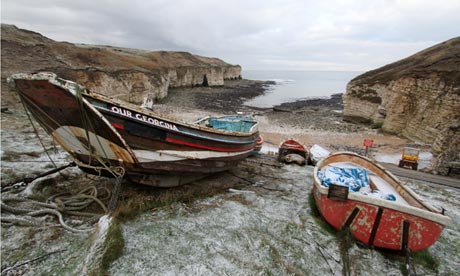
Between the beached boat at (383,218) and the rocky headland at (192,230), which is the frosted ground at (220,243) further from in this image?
the beached boat at (383,218)

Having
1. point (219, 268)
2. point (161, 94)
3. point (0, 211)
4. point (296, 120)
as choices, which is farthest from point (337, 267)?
point (161, 94)

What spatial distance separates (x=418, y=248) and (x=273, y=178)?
4.28m

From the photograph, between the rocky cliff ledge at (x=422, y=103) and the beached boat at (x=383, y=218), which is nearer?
the beached boat at (x=383, y=218)

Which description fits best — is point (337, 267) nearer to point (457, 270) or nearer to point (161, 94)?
point (457, 270)

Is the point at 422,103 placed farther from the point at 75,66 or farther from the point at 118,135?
the point at 75,66

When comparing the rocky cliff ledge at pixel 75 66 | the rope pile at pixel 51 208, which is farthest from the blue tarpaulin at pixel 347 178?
the rocky cliff ledge at pixel 75 66

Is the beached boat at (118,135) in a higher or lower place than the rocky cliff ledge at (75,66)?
lower

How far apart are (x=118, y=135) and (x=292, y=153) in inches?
297

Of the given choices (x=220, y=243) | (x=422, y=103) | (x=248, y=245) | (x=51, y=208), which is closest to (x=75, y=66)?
(x=51, y=208)

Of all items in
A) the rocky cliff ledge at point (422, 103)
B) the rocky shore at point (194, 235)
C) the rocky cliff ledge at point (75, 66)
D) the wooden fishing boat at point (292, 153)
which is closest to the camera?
the rocky shore at point (194, 235)

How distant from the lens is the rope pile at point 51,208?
4.57 m

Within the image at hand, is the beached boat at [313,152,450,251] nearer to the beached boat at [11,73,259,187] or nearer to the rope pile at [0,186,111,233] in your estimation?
the beached boat at [11,73,259,187]

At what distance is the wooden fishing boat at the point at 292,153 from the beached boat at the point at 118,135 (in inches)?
163

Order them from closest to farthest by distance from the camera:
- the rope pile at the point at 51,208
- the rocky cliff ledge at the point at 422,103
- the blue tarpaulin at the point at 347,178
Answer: the rope pile at the point at 51,208, the blue tarpaulin at the point at 347,178, the rocky cliff ledge at the point at 422,103
